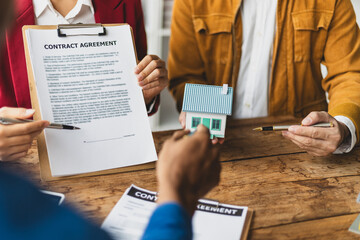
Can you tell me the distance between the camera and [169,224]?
0.54 metres

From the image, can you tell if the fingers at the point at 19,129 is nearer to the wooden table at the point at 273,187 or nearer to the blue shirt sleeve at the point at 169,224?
the wooden table at the point at 273,187

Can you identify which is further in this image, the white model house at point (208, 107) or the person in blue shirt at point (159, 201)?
the white model house at point (208, 107)

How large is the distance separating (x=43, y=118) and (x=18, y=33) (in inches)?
14.4

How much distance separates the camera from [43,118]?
0.99 m

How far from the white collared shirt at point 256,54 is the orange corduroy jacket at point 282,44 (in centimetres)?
3

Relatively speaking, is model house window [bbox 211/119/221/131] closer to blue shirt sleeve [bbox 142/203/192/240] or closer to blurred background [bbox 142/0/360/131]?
blue shirt sleeve [bbox 142/203/192/240]

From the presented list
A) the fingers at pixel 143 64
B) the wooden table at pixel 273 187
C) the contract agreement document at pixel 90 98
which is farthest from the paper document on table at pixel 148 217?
the fingers at pixel 143 64

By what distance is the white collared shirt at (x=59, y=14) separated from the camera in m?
1.20

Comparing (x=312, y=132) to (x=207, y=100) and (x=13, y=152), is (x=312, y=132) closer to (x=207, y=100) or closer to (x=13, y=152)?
(x=207, y=100)

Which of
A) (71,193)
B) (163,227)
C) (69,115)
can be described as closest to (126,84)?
(69,115)

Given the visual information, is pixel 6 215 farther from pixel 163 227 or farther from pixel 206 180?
pixel 206 180

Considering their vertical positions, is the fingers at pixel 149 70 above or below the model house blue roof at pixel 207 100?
above

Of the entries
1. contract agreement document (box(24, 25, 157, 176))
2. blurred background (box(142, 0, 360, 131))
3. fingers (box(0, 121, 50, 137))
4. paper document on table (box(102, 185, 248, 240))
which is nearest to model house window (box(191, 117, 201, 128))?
contract agreement document (box(24, 25, 157, 176))

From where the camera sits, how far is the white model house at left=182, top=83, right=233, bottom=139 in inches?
41.5
